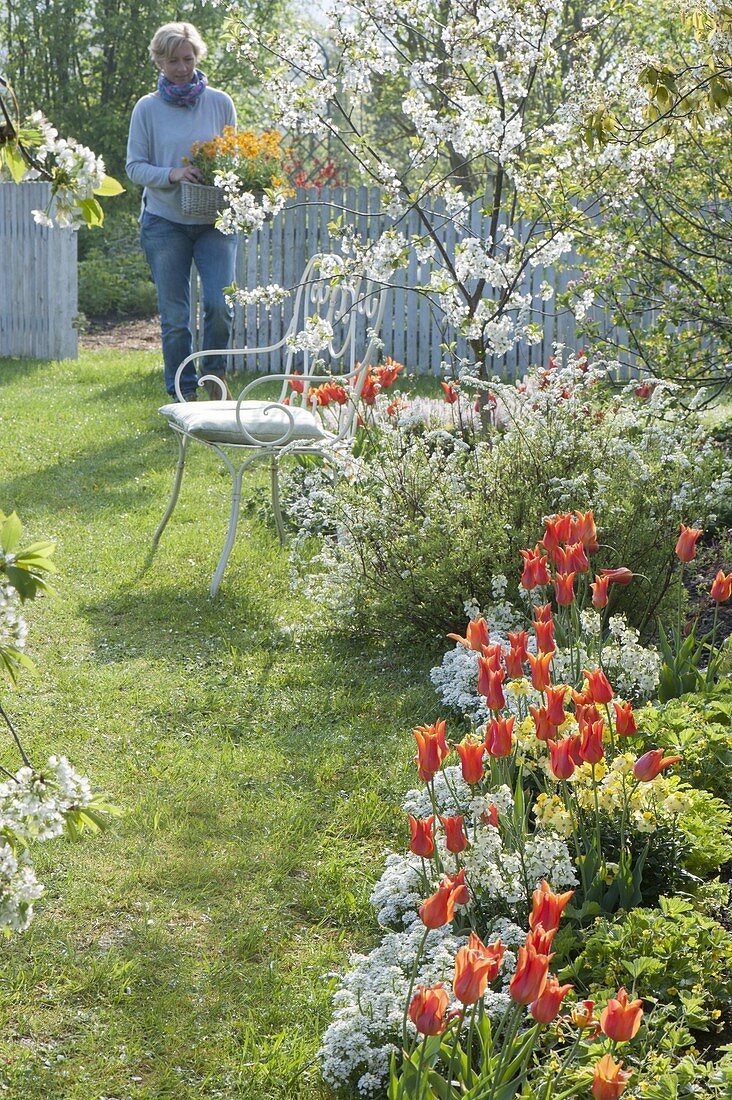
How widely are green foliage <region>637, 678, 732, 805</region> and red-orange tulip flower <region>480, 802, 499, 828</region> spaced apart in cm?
72

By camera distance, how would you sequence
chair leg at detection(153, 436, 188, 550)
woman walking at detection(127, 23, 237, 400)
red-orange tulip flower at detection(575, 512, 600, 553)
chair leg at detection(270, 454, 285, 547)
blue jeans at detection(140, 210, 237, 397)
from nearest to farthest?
red-orange tulip flower at detection(575, 512, 600, 553) < chair leg at detection(153, 436, 188, 550) < chair leg at detection(270, 454, 285, 547) < woman walking at detection(127, 23, 237, 400) < blue jeans at detection(140, 210, 237, 397)

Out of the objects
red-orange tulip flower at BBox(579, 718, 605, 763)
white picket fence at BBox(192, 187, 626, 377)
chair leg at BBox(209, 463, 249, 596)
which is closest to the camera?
red-orange tulip flower at BBox(579, 718, 605, 763)

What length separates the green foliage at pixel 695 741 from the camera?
268 cm

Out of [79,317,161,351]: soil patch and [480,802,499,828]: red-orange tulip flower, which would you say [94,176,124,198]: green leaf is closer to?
[480,802,499,828]: red-orange tulip flower

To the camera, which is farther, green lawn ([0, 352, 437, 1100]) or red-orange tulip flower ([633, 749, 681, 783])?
green lawn ([0, 352, 437, 1100])

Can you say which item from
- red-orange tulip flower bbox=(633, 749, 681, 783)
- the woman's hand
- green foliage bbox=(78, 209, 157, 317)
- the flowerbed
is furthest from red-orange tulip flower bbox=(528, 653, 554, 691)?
green foliage bbox=(78, 209, 157, 317)

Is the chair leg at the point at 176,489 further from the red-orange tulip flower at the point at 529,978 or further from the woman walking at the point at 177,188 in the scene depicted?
the red-orange tulip flower at the point at 529,978

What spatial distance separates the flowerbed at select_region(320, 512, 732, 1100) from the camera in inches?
65.4

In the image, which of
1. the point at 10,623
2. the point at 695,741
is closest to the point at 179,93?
the point at 695,741

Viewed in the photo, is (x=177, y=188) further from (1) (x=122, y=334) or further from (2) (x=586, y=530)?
(1) (x=122, y=334)

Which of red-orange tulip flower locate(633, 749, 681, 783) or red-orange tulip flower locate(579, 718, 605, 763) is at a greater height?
red-orange tulip flower locate(579, 718, 605, 763)

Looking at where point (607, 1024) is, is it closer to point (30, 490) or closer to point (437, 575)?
point (437, 575)

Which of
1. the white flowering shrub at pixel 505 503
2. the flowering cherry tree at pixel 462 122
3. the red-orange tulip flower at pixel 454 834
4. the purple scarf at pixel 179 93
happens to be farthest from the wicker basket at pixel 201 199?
the red-orange tulip flower at pixel 454 834

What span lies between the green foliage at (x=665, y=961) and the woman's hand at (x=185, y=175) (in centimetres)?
561
